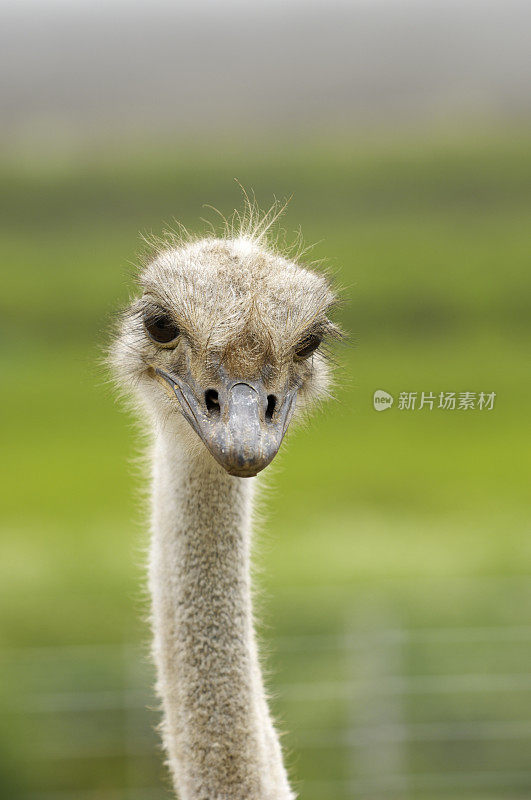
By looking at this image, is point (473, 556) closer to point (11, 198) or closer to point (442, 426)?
point (442, 426)

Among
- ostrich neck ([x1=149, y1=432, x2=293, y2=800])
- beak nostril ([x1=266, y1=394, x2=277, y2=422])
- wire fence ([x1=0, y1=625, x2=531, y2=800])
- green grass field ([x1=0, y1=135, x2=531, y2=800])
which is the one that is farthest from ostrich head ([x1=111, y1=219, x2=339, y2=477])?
green grass field ([x1=0, y1=135, x2=531, y2=800])

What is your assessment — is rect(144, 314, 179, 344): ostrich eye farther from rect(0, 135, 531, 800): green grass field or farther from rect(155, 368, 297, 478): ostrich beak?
rect(0, 135, 531, 800): green grass field

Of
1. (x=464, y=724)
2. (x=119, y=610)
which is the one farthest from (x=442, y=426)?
(x=464, y=724)

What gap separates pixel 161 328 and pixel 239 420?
348 millimetres

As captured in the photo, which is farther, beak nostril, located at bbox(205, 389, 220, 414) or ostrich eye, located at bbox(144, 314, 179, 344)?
ostrich eye, located at bbox(144, 314, 179, 344)

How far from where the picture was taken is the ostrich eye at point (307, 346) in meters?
2.03

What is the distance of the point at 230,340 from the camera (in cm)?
187

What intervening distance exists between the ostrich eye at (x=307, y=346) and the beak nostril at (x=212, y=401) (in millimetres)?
200

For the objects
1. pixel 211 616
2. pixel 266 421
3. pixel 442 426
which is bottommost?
pixel 211 616

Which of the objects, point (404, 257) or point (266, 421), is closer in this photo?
point (266, 421)

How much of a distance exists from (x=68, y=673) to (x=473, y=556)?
835 cm

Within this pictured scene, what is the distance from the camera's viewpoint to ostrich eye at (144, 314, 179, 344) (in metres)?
2.04

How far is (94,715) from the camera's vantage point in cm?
725

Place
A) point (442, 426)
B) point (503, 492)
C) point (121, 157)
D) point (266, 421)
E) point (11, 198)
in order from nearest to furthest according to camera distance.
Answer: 1. point (266, 421)
2. point (503, 492)
3. point (442, 426)
4. point (11, 198)
5. point (121, 157)
